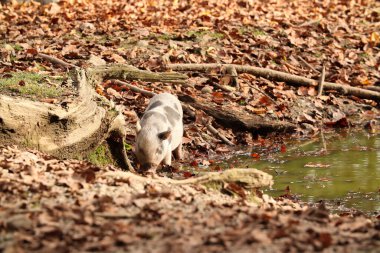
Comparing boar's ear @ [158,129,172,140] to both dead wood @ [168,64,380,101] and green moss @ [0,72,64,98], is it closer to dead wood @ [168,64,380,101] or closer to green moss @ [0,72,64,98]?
green moss @ [0,72,64,98]

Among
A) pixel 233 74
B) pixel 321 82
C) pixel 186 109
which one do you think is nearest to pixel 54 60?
pixel 186 109

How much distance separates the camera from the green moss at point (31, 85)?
9.85 meters

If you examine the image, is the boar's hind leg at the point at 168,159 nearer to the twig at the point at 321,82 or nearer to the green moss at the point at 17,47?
the green moss at the point at 17,47

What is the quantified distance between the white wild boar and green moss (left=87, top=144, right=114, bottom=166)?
493 mm

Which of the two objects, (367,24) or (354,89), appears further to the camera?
(367,24)

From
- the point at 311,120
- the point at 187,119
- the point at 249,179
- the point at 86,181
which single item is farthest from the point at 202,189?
the point at 311,120

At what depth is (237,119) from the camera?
1288 centimetres

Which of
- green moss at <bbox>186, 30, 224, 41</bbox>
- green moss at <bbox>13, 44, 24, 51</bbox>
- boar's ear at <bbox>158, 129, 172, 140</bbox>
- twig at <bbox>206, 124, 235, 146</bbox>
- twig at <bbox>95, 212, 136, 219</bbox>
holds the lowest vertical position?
twig at <bbox>206, 124, 235, 146</bbox>

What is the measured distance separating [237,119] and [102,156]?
3.58m

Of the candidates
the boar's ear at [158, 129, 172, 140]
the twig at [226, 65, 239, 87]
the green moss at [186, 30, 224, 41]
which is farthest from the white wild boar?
the green moss at [186, 30, 224, 41]

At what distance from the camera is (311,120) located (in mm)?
14055

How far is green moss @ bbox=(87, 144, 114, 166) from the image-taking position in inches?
385

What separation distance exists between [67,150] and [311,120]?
6190 mm

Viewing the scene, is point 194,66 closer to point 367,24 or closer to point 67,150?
point 67,150
